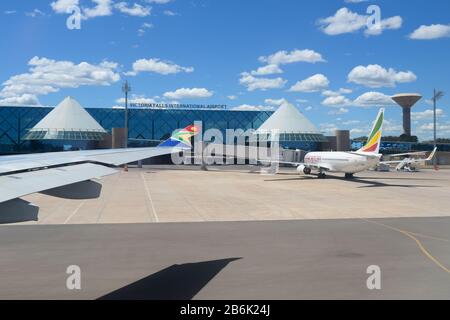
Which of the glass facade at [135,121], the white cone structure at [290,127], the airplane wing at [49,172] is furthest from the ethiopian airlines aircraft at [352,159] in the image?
the glass facade at [135,121]

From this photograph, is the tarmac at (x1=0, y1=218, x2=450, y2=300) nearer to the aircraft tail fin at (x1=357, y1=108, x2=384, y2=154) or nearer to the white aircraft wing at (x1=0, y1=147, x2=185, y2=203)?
the white aircraft wing at (x1=0, y1=147, x2=185, y2=203)

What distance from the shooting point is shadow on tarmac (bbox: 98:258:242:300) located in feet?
28.3

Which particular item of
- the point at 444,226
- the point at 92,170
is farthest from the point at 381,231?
the point at 92,170

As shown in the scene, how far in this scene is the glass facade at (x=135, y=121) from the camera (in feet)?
284

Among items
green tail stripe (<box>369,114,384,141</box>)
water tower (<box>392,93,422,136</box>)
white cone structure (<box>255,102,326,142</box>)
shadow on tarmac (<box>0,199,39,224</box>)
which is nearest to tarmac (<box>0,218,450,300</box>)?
shadow on tarmac (<box>0,199,39,224</box>)

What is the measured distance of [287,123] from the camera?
90.8 meters

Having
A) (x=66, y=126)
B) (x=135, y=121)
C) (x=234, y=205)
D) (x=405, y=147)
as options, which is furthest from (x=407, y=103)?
(x=234, y=205)

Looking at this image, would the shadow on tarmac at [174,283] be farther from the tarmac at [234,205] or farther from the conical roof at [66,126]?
the conical roof at [66,126]

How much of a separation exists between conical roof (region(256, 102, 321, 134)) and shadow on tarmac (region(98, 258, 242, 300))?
78484 mm

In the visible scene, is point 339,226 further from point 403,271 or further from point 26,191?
point 26,191

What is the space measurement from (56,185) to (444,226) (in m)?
16.1

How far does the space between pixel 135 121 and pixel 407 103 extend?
9575 cm

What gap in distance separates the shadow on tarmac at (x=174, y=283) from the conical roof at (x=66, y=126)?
74.5 meters

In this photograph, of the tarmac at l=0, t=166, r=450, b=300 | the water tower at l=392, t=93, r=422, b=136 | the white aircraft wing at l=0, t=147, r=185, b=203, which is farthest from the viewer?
the water tower at l=392, t=93, r=422, b=136
